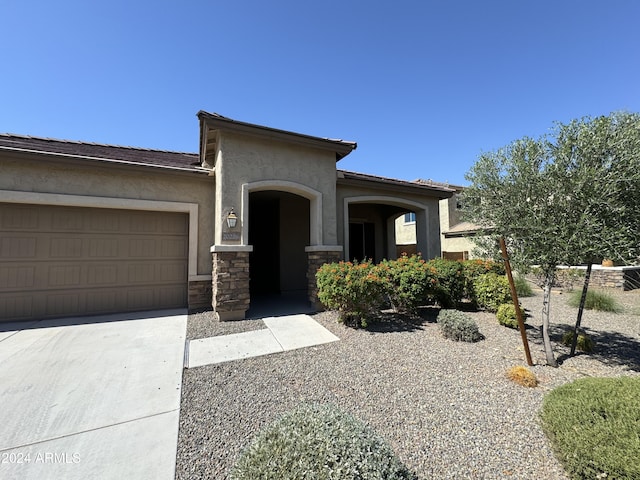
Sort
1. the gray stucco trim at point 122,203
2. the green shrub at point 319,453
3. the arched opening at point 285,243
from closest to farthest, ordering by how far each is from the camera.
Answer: the green shrub at point 319,453
the gray stucco trim at point 122,203
the arched opening at point 285,243

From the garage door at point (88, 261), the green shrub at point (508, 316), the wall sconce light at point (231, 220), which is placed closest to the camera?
the green shrub at point (508, 316)

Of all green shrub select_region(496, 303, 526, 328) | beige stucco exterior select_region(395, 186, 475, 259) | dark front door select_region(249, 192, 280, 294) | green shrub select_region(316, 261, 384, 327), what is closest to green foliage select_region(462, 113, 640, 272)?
green shrub select_region(496, 303, 526, 328)

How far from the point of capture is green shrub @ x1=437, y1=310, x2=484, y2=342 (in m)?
4.62

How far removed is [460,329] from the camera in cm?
464

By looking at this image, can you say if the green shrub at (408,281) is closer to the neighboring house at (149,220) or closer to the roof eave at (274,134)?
the neighboring house at (149,220)

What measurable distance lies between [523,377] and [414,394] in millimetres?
1491

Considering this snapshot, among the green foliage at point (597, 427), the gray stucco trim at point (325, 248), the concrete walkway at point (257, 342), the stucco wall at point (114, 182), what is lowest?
the concrete walkway at point (257, 342)

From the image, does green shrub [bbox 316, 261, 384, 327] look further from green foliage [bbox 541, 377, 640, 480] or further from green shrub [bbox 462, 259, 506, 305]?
green foliage [bbox 541, 377, 640, 480]

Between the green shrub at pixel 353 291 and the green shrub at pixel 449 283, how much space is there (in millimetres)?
1810

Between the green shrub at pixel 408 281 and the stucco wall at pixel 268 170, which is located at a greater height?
the stucco wall at pixel 268 170

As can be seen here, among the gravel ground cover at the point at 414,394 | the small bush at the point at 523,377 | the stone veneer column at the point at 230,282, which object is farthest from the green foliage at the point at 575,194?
the stone veneer column at the point at 230,282

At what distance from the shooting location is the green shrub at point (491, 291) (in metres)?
6.19

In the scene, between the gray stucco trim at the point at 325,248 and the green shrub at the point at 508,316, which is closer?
the green shrub at the point at 508,316

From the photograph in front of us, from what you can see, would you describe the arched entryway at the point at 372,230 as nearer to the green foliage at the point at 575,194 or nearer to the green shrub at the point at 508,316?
the green shrub at the point at 508,316
